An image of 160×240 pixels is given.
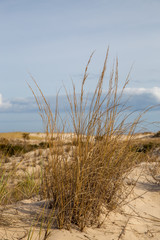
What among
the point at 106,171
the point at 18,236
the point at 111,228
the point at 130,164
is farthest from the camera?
the point at 130,164

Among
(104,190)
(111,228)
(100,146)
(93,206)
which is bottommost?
(111,228)

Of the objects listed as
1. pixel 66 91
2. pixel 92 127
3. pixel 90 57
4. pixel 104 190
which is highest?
pixel 90 57

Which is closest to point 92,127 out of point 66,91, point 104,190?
point 66,91

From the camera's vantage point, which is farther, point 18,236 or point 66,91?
point 66,91

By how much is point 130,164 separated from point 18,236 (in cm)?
137

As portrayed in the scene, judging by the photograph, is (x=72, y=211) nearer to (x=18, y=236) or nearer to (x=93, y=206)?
(x=93, y=206)

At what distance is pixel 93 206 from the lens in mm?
2340

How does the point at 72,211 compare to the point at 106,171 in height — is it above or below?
below

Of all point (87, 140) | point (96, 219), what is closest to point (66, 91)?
point (87, 140)

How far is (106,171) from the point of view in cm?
228

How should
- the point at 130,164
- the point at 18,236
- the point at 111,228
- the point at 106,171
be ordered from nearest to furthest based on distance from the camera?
1. the point at 18,236
2. the point at 106,171
3. the point at 111,228
4. the point at 130,164

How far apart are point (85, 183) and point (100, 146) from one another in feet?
1.18

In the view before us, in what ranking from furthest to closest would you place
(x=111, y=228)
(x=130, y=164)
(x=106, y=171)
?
1. (x=130, y=164)
2. (x=111, y=228)
3. (x=106, y=171)

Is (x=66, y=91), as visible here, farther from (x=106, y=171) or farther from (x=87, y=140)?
(x=106, y=171)
